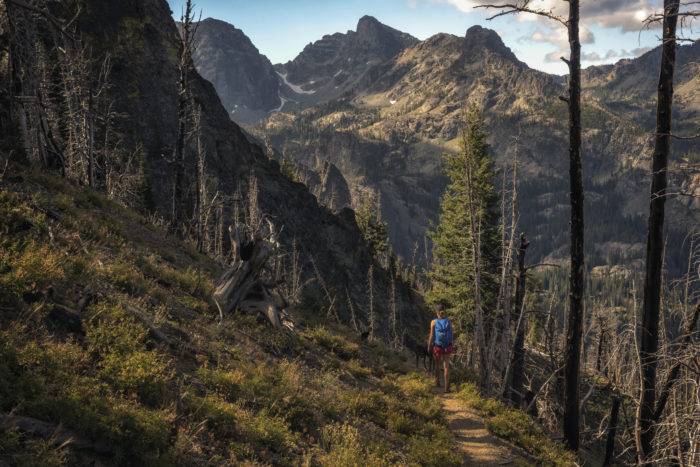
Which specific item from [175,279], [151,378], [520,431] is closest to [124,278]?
[175,279]

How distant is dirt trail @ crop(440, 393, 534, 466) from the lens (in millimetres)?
A: 9570

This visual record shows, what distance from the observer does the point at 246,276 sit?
1156 cm

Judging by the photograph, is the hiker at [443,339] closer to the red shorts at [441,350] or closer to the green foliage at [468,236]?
the red shorts at [441,350]

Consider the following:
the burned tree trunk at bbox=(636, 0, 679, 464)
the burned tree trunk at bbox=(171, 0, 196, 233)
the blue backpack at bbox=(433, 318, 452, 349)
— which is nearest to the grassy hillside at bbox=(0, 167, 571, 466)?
the blue backpack at bbox=(433, 318, 452, 349)

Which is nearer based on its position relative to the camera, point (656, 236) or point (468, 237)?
point (656, 236)

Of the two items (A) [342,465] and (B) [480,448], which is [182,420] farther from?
(B) [480,448]

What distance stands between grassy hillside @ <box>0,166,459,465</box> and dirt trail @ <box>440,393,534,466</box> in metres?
0.60

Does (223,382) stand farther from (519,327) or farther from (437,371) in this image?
(519,327)

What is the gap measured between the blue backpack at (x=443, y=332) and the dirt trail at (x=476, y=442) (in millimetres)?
1759

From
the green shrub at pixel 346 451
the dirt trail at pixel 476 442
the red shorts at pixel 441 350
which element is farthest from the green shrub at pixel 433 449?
the red shorts at pixel 441 350

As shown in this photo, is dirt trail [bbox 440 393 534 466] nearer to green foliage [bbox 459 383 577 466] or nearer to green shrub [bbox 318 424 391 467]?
green foliage [bbox 459 383 577 466]

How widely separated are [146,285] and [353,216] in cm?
6565

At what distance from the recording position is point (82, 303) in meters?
6.84

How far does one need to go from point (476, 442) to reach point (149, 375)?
25.8 feet
